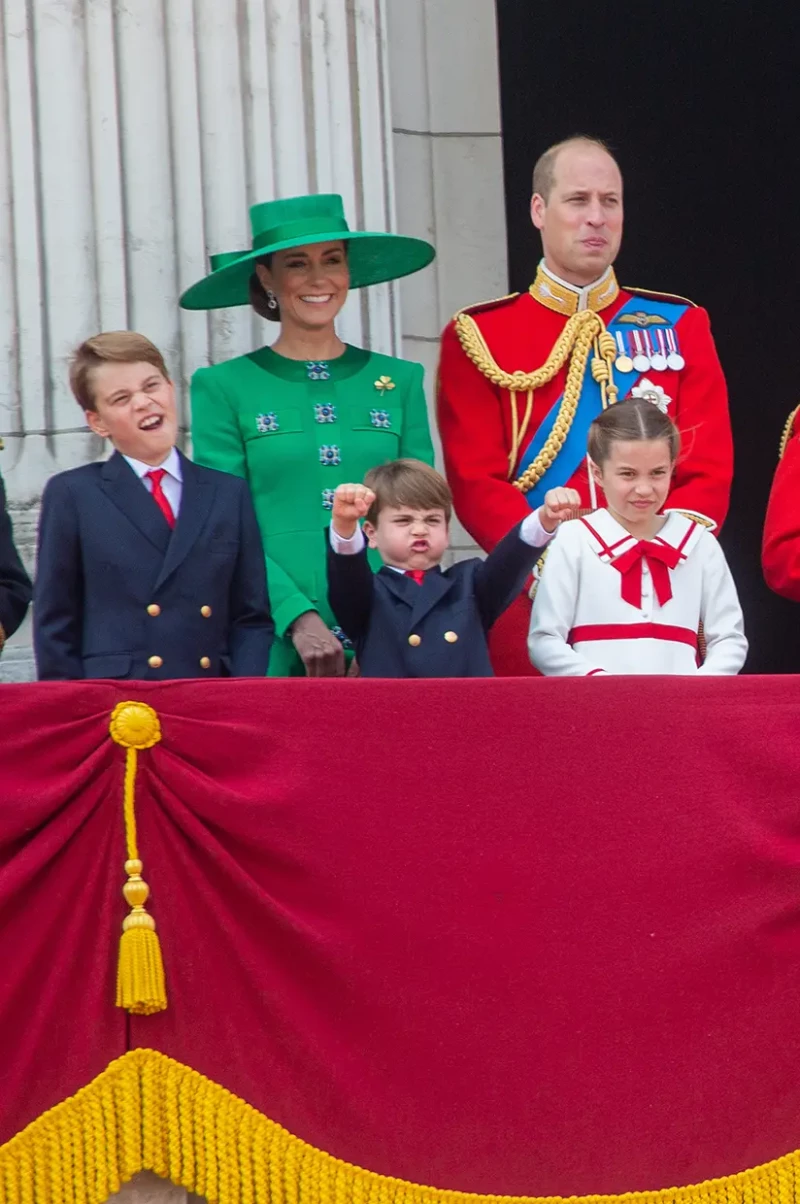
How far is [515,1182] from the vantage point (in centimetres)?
362

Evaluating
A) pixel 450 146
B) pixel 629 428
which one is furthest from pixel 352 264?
pixel 450 146

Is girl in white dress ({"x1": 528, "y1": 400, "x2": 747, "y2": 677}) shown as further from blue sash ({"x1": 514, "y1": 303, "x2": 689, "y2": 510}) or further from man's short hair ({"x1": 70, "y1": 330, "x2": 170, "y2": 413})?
man's short hair ({"x1": 70, "y1": 330, "x2": 170, "y2": 413})

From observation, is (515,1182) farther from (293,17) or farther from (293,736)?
(293,17)

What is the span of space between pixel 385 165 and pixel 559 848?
2558mm

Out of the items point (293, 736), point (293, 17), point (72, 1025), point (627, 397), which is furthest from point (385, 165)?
point (72, 1025)

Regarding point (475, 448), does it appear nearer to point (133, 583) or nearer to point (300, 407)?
point (300, 407)

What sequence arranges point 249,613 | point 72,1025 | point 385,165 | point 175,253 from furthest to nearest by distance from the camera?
point 385,165
point 175,253
point 249,613
point 72,1025

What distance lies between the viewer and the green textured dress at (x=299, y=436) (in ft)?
15.4

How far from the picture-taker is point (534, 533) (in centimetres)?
427

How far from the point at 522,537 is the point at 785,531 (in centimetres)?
75

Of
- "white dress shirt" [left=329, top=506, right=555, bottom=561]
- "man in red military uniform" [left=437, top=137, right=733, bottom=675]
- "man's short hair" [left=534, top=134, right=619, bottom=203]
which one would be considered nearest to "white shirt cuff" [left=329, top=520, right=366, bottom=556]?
"white dress shirt" [left=329, top=506, right=555, bottom=561]

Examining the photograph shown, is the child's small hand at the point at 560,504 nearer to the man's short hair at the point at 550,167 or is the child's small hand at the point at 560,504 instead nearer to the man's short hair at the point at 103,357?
the man's short hair at the point at 103,357

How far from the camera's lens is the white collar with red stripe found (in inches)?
174

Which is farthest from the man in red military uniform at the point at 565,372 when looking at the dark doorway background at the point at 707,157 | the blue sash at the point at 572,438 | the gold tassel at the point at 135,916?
the dark doorway background at the point at 707,157
